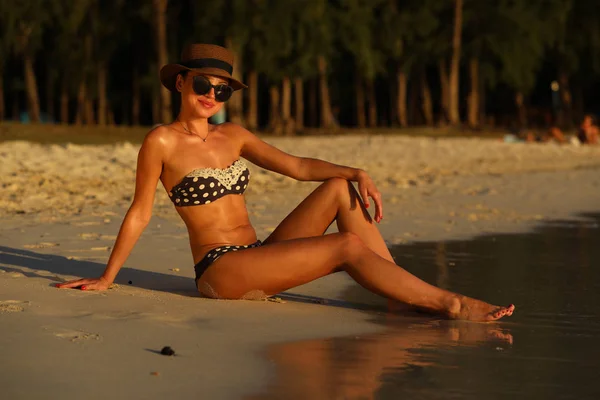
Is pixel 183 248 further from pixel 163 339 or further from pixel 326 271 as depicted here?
pixel 163 339

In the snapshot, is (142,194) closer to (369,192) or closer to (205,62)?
(205,62)

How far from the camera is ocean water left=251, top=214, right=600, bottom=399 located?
4.94m

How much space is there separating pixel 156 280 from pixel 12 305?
144cm

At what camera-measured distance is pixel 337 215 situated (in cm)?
689

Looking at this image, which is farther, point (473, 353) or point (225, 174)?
point (225, 174)

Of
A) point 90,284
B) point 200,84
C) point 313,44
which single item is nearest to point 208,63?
point 200,84

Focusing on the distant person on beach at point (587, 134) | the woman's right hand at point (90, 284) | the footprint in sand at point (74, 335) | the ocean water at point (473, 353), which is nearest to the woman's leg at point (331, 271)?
the ocean water at point (473, 353)

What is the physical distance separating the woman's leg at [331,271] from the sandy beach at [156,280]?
0.44 feet

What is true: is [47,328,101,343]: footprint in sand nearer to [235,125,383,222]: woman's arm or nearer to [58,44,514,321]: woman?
[58,44,514,321]: woman

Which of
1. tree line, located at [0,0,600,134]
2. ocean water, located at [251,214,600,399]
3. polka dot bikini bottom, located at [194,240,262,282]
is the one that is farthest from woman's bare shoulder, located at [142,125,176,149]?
tree line, located at [0,0,600,134]

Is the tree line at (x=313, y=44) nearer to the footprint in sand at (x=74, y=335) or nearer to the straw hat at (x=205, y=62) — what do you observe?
the straw hat at (x=205, y=62)

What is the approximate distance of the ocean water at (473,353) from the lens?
4.94 meters

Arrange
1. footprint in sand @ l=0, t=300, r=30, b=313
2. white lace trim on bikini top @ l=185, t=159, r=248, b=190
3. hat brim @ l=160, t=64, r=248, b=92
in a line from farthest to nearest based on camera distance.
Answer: white lace trim on bikini top @ l=185, t=159, r=248, b=190, hat brim @ l=160, t=64, r=248, b=92, footprint in sand @ l=0, t=300, r=30, b=313

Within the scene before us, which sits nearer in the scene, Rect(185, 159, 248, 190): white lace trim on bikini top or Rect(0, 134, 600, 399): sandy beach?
Rect(0, 134, 600, 399): sandy beach
